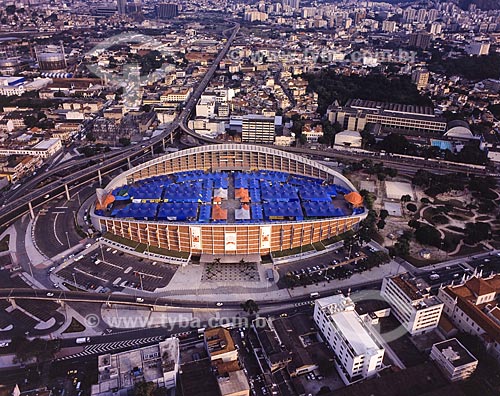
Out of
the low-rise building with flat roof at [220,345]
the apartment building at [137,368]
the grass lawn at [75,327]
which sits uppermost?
the low-rise building with flat roof at [220,345]

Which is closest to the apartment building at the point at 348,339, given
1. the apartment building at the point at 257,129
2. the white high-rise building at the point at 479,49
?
the apartment building at the point at 257,129

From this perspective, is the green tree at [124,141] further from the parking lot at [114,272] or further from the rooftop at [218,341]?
the rooftop at [218,341]

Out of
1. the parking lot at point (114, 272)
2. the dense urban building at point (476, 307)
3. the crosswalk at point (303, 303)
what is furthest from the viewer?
the parking lot at point (114, 272)

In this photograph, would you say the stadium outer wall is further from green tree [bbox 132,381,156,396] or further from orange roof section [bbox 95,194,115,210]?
green tree [bbox 132,381,156,396]

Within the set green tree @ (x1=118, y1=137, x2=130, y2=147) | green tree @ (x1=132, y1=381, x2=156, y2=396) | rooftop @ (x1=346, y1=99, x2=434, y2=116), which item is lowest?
green tree @ (x1=118, y1=137, x2=130, y2=147)

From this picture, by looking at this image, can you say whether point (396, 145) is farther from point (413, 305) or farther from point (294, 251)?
point (413, 305)

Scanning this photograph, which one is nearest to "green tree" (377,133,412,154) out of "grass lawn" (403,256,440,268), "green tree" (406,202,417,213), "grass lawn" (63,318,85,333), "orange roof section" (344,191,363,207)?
"green tree" (406,202,417,213)

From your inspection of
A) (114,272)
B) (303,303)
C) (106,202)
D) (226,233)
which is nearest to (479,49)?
(226,233)
